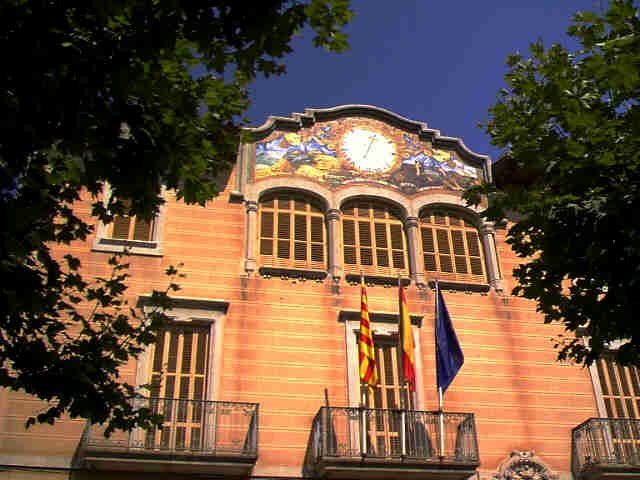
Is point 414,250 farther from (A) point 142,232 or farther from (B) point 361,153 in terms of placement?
(A) point 142,232

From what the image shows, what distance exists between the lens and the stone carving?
45.1 feet

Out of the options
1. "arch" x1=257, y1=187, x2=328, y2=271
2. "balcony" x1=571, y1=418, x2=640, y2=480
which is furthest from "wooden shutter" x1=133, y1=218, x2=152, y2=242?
"balcony" x1=571, y1=418, x2=640, y2=480

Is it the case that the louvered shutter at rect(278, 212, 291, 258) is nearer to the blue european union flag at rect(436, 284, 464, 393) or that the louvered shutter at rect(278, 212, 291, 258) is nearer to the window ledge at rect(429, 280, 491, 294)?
the window ledge at rect(429, 280, 491, 294)

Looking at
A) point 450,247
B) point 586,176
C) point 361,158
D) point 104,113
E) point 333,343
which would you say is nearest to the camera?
point 104,113

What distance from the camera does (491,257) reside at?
16.5 meters

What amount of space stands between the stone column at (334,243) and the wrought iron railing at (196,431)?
3.54 meters

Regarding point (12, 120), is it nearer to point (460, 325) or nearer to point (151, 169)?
point (151, 169)

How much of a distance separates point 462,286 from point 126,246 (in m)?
7.28

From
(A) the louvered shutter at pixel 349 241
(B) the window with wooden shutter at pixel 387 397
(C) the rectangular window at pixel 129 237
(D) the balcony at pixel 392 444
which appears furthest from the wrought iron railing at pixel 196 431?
(A) the louvered shutter at pixel 349 241

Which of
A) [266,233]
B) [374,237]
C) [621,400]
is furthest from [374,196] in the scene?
[621,400]

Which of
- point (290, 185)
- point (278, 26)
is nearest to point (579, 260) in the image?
point (278, 26)

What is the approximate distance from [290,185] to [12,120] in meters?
9.90

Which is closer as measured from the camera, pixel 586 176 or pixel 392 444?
pixel 586 176

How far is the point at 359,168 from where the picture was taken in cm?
1691
